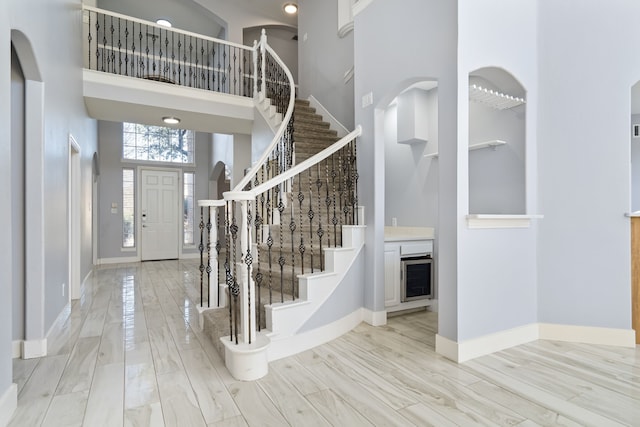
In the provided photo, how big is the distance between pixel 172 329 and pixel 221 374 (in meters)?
1.16

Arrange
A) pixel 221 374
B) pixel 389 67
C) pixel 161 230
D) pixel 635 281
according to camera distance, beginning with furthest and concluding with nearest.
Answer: pixel 161 230, pixel 389 67, pixel 635 281, pixel 221 374

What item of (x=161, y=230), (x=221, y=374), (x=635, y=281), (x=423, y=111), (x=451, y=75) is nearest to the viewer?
(x=221, y=374)

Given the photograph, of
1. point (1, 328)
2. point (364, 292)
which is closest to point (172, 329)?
point (1, 328)

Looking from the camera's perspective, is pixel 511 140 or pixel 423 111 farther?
pixel 423 111

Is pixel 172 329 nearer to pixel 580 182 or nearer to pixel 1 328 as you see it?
pixel 1 328

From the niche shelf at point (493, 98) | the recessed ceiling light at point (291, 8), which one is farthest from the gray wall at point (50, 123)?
the recessed ceiling light at point (291, 8)

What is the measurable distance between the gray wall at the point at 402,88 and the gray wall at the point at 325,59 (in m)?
1.86

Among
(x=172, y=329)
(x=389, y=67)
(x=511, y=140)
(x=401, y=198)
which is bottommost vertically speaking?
(x=172, y=329)

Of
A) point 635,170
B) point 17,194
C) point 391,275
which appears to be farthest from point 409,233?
point 17,194

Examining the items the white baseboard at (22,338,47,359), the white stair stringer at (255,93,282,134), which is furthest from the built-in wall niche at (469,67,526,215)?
the white baseboard at (22,338,47,359)

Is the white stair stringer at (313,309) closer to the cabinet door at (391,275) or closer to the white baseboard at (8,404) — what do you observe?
the cabinet door at (391,275)

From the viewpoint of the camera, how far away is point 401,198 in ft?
14.6

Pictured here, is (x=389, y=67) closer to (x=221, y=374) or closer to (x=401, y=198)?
(x=401, y=198)

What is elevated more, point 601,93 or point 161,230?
point 601,93
